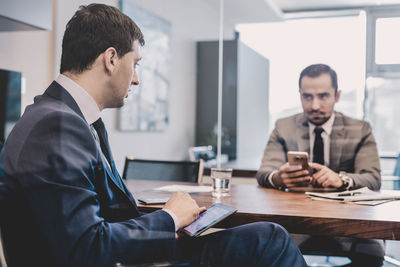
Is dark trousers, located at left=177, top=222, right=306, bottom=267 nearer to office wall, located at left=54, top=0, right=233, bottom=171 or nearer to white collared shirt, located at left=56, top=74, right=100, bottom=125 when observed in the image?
white collared shirt, located at left=56, top=74, right=100, bottom=125

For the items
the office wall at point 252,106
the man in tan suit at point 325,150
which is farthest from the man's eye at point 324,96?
the office wall at point 252,106

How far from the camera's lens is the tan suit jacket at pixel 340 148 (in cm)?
198

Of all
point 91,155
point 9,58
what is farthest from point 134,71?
point 9,58

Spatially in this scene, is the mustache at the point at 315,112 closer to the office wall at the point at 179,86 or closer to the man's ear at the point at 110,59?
the office wall at the point at 179,86

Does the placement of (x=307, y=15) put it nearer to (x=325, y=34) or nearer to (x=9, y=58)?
(x=325, y=34)

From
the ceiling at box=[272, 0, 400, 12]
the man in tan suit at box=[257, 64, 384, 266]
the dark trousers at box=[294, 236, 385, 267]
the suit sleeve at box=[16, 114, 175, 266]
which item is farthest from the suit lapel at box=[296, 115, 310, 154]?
the suit sleeve at box=[16, 114, 175, 266]

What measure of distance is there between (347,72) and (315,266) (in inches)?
50.8

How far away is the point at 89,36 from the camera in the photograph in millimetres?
1095

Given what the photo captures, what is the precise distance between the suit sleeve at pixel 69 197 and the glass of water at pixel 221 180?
71 cm

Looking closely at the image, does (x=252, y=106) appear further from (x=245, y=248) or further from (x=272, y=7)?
(x=245, y=248)

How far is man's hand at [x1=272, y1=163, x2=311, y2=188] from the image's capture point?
175cm

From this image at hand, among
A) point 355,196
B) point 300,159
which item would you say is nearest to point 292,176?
point 300,159

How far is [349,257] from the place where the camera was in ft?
5.77

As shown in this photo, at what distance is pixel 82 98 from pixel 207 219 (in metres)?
0.44
